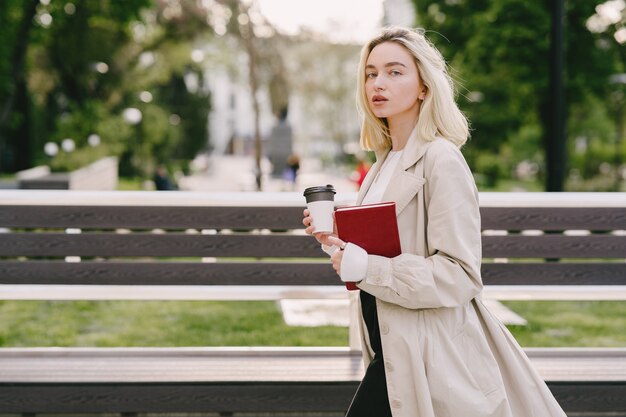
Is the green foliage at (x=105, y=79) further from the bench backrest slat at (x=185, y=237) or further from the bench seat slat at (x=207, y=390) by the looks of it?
the bench seat slat at (x=207, y=390)

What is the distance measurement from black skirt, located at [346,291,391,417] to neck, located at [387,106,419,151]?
53 centimetres

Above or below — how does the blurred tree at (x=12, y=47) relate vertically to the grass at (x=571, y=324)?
above

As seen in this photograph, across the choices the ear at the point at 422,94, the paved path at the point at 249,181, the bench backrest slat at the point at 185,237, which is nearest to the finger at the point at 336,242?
the ear at the point at 422,94

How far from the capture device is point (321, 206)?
239 centimetres

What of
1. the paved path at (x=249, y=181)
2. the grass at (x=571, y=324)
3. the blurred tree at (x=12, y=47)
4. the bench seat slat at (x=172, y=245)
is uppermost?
the blurred tree at (x=12, y=47)

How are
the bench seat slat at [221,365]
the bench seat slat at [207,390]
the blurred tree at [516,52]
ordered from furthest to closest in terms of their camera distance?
1. the blurred tree at [516,52]
2. the bench seat slat at [221,365]
3. the bench seat slat at [207,390]

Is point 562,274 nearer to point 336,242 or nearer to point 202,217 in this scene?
point 202,217

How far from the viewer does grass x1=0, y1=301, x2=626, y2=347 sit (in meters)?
6.20

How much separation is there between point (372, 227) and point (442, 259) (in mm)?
235

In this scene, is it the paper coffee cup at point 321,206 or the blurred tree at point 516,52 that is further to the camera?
the blurred tree at point 516,52

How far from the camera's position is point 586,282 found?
4.12 meters

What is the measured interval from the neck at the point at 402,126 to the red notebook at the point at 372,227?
1.14 ft

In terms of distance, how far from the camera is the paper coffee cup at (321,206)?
7.81 ft

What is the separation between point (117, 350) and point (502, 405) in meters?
2.60
